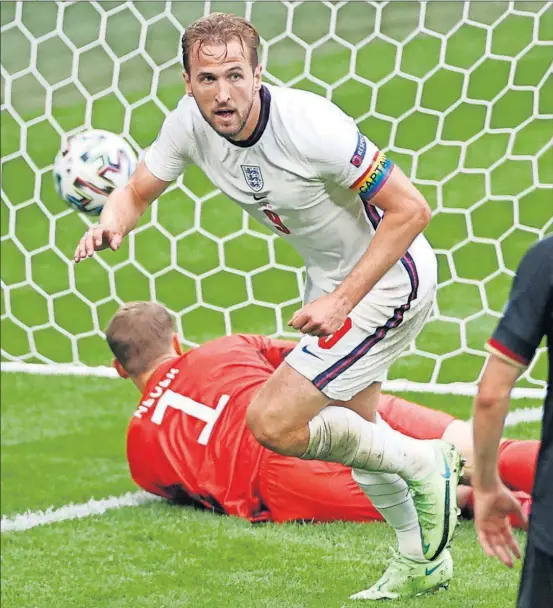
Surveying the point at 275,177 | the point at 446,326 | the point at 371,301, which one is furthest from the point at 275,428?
the point at 446,326

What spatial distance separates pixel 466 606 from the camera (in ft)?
12.0

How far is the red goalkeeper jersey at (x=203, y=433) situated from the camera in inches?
181

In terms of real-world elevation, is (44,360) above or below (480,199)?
below

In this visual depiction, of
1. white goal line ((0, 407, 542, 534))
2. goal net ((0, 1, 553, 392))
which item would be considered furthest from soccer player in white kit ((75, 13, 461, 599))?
goal net ((0, 1, 553, 392))

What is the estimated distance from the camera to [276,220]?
366 centimetres

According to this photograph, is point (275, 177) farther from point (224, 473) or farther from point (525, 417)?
point (525, 417)

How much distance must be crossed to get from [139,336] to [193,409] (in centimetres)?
38

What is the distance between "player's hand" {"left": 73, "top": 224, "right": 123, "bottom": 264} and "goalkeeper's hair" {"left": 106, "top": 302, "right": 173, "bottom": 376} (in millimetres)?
1261

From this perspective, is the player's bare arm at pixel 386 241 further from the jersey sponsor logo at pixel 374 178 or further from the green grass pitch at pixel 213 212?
the green grass pitch at pixel 213 212

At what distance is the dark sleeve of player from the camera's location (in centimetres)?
213

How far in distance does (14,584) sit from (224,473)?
3.03 ft

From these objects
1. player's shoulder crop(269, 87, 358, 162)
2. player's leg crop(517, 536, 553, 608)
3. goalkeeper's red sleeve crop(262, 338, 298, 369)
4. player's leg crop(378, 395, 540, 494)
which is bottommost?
player's leg crop(378, 395, 540, 494)

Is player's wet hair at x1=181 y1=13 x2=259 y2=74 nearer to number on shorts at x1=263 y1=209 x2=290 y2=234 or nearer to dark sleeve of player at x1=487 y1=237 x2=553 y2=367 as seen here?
number on shorts at x1=263 y1=209 x2=290 y2=234

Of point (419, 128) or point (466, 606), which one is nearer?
point (466, 606)
